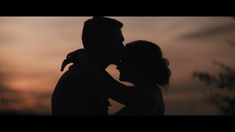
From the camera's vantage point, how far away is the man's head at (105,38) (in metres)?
2.48

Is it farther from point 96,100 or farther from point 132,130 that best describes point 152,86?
point 132,130

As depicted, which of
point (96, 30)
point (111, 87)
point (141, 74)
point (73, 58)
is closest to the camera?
point (111, 87)

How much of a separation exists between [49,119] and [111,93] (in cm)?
92

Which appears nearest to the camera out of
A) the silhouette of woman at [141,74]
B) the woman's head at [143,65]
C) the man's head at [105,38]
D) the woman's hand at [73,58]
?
the silhouette of woman at [141,74]

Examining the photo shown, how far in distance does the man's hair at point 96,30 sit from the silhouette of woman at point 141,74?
0.72ft

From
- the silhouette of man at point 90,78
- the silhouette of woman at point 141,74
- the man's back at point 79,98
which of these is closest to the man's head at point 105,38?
the silhouette of man at point 90,78

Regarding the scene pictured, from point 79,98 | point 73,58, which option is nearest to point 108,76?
point 79,98

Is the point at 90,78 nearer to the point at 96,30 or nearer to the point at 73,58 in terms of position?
the point at 73,58

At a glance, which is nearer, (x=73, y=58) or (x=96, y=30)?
(x=73, y=58)

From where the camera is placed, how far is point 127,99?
6.59 feet

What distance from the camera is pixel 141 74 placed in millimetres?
2697

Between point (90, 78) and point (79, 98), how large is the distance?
20 centimetres

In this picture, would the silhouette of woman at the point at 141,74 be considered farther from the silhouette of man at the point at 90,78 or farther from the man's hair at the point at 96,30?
the man's hair at the point at 96,30
